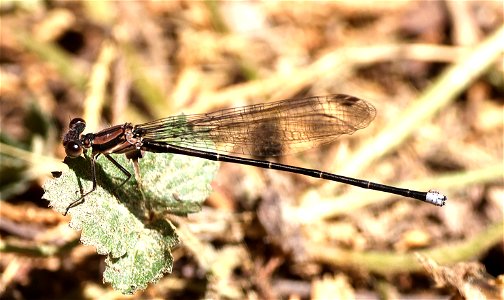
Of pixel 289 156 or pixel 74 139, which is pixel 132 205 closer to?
pixel 74 139

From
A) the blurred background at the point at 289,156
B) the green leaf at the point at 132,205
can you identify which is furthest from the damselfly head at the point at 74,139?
the blurred background at the point at 289,156

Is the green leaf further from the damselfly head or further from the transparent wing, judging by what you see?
the transparent wing

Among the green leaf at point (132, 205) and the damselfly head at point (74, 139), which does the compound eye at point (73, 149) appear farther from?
the green leaf at point (132, 205)

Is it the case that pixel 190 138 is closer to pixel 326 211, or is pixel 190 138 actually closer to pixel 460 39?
pixel 326 211

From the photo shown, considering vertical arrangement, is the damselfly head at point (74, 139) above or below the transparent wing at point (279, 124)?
below

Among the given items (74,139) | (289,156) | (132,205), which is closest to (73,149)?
(74,139)

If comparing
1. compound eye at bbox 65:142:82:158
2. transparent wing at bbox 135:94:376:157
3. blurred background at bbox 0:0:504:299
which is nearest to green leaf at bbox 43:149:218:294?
compound eye at bbox 65:142:82:158
